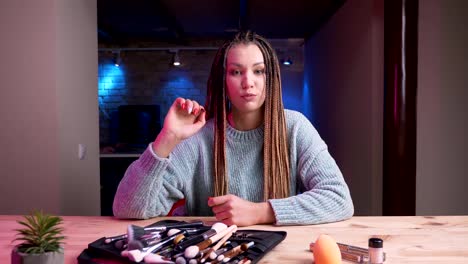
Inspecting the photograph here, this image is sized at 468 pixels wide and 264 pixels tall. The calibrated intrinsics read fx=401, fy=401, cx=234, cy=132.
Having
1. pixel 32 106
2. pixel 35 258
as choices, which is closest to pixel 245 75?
pixel 35 258

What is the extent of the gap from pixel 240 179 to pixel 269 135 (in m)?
0.16

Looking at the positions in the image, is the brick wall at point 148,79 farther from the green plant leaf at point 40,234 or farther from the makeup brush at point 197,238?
the green plant leaf at point 40,234

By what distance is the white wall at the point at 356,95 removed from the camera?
108 inches

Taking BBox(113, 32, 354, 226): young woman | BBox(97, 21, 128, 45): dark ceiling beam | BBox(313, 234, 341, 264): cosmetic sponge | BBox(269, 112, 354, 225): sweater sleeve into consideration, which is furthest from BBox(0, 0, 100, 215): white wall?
BBox(97, 21, 128, 45): dark ceiling beam

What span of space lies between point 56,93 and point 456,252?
63.8 inches

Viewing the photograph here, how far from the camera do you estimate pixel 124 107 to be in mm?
5203

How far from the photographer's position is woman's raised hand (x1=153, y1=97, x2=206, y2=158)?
102cm

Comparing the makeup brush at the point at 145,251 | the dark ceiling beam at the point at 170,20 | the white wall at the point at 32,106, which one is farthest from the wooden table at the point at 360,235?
the dark ceiling beam at the point at 170,20

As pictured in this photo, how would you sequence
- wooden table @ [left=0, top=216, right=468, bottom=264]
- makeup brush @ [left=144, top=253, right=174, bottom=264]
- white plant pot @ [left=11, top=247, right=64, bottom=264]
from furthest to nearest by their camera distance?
1. wooden table @ [left=0, top=216, right=468, bottom=264]
2. makeup brush @ [left=144, top=253, right=174, bottom=264]
3. white plant pot @ [left=11, top=247, right=64, bottom=264]

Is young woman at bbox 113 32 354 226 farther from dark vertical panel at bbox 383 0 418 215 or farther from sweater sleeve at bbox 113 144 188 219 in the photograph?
dark vertical panel at bbox 383 0 418 215

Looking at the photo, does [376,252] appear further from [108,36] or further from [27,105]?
[108,36]

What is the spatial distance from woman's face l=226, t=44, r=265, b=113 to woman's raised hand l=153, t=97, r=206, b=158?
12 centimetres

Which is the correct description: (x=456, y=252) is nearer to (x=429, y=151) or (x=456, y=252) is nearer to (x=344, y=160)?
(x=429, y=151)

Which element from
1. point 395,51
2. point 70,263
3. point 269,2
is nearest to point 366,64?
point 395,51
